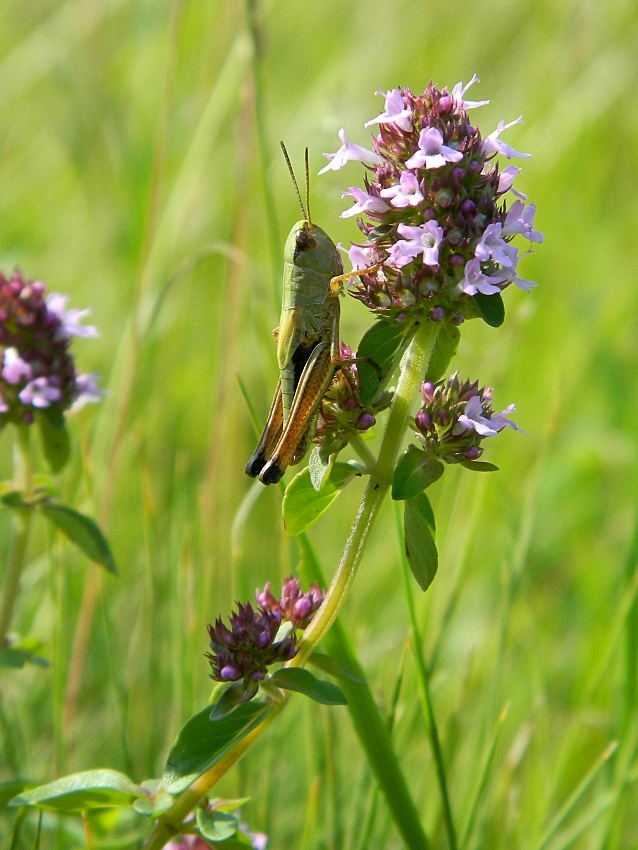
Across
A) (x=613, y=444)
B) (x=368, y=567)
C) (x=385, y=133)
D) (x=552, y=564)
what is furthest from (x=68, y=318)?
(x=613, y=444)

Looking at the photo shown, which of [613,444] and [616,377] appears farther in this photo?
→ [616,377]

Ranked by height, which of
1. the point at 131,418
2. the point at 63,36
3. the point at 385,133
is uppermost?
the point at 63,36

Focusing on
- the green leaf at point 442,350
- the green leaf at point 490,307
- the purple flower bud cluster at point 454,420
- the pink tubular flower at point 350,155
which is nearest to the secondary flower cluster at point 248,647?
the purple flower bud cluster at point 454,420

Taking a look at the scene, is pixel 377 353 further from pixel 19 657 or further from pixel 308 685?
pixel 19 657

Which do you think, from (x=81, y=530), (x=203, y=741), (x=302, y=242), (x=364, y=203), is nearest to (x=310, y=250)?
(x=302, y=242)

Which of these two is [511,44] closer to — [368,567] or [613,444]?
[613,444]

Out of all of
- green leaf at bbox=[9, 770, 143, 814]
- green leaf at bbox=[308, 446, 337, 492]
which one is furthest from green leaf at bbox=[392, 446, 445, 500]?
green leaf at bbox=[9, 770, 143, 814]
